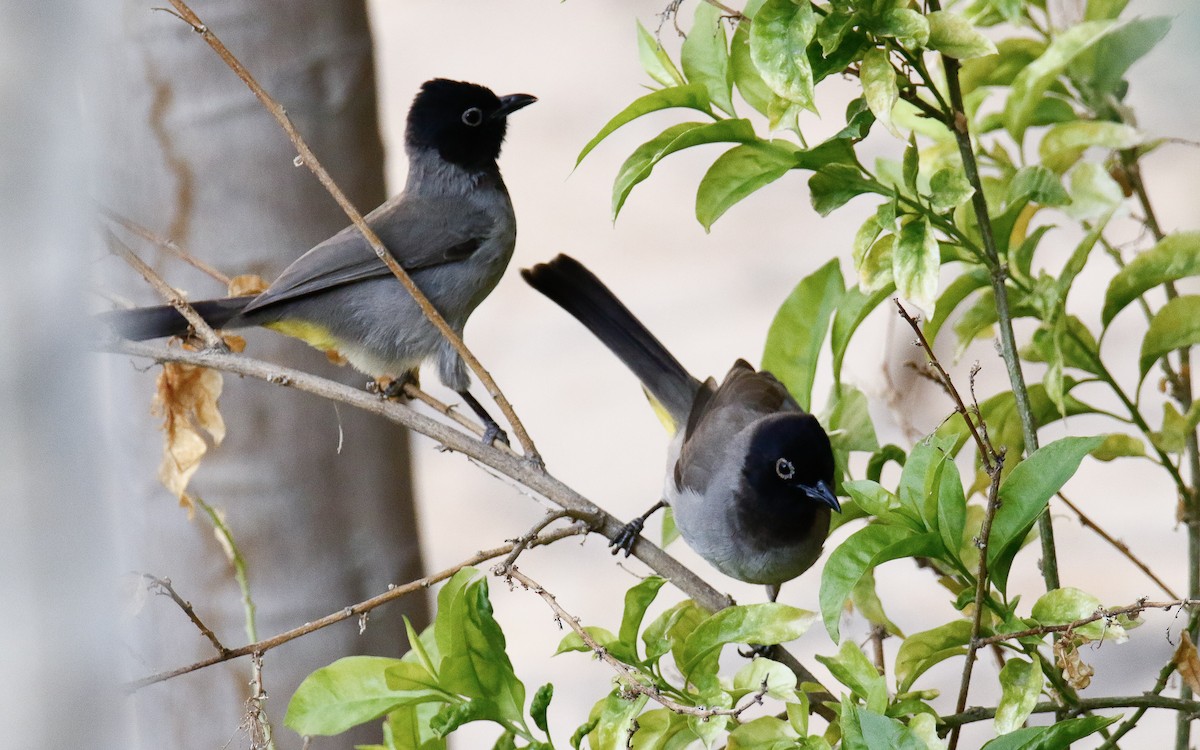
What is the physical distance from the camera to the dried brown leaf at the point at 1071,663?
126cm

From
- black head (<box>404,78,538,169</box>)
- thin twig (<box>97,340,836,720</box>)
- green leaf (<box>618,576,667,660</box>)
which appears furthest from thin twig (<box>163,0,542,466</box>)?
black head (<box>404,78,538,169</box>)

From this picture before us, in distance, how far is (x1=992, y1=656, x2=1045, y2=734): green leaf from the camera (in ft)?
4.14

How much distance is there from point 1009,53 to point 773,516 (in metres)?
0.99

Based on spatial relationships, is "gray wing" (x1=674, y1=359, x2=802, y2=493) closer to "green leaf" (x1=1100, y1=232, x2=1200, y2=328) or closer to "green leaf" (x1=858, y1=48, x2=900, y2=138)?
"green leaf" (x1=1100, y1=232, x2=1200, y2=328)

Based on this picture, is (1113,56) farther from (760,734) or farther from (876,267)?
(760,734)

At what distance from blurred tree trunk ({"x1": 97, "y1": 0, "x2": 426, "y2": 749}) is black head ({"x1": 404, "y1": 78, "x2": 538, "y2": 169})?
0.44 meters

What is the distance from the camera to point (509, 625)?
5.13 meters

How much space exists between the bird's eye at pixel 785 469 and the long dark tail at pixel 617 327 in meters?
0.62

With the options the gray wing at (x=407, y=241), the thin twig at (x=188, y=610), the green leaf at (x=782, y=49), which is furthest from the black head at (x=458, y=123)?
the thin twig at (x=188, y=610)

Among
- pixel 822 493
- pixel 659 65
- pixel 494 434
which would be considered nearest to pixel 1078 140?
pixel 659 65

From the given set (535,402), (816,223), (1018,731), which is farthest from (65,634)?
(816,223)

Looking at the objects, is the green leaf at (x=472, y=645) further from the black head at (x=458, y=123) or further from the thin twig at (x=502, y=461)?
→ the black head at (x=458, y=123)

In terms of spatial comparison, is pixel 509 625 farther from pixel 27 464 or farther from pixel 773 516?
pixel 27 464

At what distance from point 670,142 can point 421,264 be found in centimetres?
123
